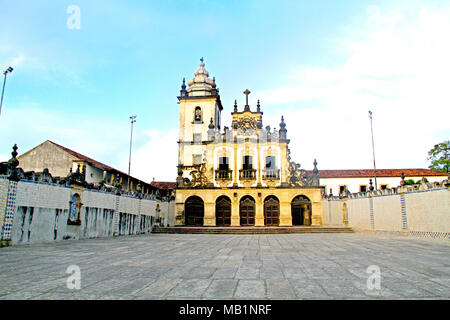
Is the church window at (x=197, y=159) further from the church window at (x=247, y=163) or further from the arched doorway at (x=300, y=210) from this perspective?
the arched doorway at (x=300, y=210)

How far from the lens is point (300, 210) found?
31422mm

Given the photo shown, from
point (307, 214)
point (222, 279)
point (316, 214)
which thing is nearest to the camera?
point (222, 279)

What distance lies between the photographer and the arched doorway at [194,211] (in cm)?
3191

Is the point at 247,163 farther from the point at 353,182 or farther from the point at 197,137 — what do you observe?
the point at 353,182

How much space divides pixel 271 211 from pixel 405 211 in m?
14.5

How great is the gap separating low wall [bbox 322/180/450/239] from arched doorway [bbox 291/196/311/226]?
4.55 metres

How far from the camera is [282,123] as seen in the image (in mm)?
33812

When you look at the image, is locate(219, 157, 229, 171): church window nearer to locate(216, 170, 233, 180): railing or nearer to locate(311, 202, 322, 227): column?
locate(216, 170, 233, 180): railing

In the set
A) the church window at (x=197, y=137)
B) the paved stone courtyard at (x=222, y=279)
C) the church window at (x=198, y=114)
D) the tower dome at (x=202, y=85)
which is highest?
the tower dome at (x=202, y=85)

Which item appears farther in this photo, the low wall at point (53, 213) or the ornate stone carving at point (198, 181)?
the ornate stone carving at point (198, 181)

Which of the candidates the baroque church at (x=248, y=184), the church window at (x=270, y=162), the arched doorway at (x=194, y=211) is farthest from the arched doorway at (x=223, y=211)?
the church window at (x=270, y=162)

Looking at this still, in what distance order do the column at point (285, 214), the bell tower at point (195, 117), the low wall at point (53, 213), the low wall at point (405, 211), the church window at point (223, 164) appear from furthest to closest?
1. the bell tower at point (195, 117)
2. the church window at point (223, 164)
3. the column at point (285, 214)
4. the low wall at point (405, 211)
5. the low wall at point (53, 213)

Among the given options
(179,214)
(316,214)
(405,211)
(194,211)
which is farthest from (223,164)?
(405,211)

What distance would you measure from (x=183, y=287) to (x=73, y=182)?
12.3 meters
